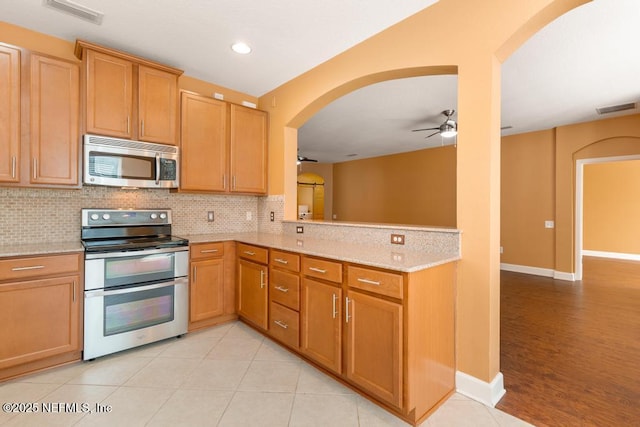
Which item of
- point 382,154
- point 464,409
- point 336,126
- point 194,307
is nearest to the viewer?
point 464,409

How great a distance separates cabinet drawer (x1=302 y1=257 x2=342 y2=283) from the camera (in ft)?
6.40

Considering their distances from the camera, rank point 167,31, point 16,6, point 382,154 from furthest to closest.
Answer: point 382,154 < point 167,31 < point 16,6

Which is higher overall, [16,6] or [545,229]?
[16,6]

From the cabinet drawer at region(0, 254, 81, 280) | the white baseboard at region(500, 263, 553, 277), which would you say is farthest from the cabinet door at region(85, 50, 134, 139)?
the white baseboard at region(500, 263, 553, 277)

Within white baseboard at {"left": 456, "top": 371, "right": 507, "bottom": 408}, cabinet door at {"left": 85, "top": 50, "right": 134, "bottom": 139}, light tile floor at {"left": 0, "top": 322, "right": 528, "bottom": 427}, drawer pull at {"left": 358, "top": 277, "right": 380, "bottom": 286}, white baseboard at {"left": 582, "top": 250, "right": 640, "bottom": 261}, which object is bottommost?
light tile floor at {"left": 0, "top": 322, "right": 528, "bottom": 427}

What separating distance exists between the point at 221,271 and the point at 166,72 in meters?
2.04

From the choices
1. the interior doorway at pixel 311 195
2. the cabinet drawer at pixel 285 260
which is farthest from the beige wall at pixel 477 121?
the interior doorway at pixel 311 195

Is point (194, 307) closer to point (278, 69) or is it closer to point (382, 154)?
point (278, 69)

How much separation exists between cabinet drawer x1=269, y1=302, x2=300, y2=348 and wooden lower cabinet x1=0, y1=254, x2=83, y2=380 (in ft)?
4.83

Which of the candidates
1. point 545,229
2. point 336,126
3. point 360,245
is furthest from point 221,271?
point 545,229

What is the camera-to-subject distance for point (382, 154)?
7680 mm

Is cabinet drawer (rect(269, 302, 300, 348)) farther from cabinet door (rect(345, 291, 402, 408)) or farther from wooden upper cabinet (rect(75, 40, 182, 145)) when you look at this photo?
wooden upper cabinet (rect(75, 40, 182, 145))

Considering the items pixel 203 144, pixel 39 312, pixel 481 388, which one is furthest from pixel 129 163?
pixel 481 388

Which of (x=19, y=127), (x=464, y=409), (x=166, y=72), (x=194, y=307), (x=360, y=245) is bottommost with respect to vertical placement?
(x=464, y=409)
